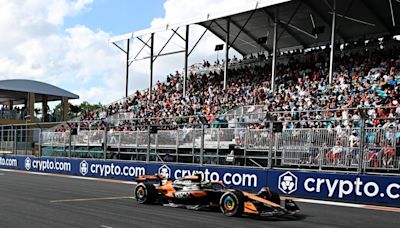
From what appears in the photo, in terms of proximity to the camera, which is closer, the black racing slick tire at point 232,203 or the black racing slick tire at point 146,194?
the black racing slick tire at point 232,203

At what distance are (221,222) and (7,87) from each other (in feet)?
142

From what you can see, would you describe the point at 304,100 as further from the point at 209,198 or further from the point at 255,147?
the point at 209,198

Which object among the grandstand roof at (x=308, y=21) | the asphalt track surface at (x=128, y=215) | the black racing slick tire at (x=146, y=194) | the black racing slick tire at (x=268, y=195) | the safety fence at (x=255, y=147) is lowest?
the asphalt track surface at (x=128, y=215)

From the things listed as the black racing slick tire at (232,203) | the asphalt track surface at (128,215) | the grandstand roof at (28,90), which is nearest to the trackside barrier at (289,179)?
the asphalt track surface at (128,215)

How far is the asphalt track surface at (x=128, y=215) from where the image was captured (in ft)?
29.7

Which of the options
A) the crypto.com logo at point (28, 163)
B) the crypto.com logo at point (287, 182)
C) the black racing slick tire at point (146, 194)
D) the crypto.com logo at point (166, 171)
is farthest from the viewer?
the crypto.com logo at point (28, 163)

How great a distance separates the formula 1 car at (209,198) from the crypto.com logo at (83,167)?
10.2 metres

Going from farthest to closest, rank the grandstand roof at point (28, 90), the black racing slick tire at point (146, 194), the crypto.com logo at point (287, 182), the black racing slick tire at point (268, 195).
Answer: the grandstand roof at point (28, 90), the crypto.com logo at point (287, 182), the black racing slick tire at point (146, 194), the black racing slick tire at point (268, 195)

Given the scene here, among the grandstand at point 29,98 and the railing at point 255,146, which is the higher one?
the grandstand at point 29,98

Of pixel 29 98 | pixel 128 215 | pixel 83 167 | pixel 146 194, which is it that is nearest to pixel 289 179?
pixel 146 194

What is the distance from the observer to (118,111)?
121 feet

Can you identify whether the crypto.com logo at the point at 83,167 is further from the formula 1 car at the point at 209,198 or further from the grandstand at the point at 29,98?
the grandstand at the point at 29,98

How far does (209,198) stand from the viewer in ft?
35.0

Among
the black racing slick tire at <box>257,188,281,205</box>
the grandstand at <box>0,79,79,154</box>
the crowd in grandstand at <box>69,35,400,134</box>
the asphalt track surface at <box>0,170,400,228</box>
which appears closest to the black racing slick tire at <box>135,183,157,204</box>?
the asphalt track surface at <box>0,170,400,228</box>
